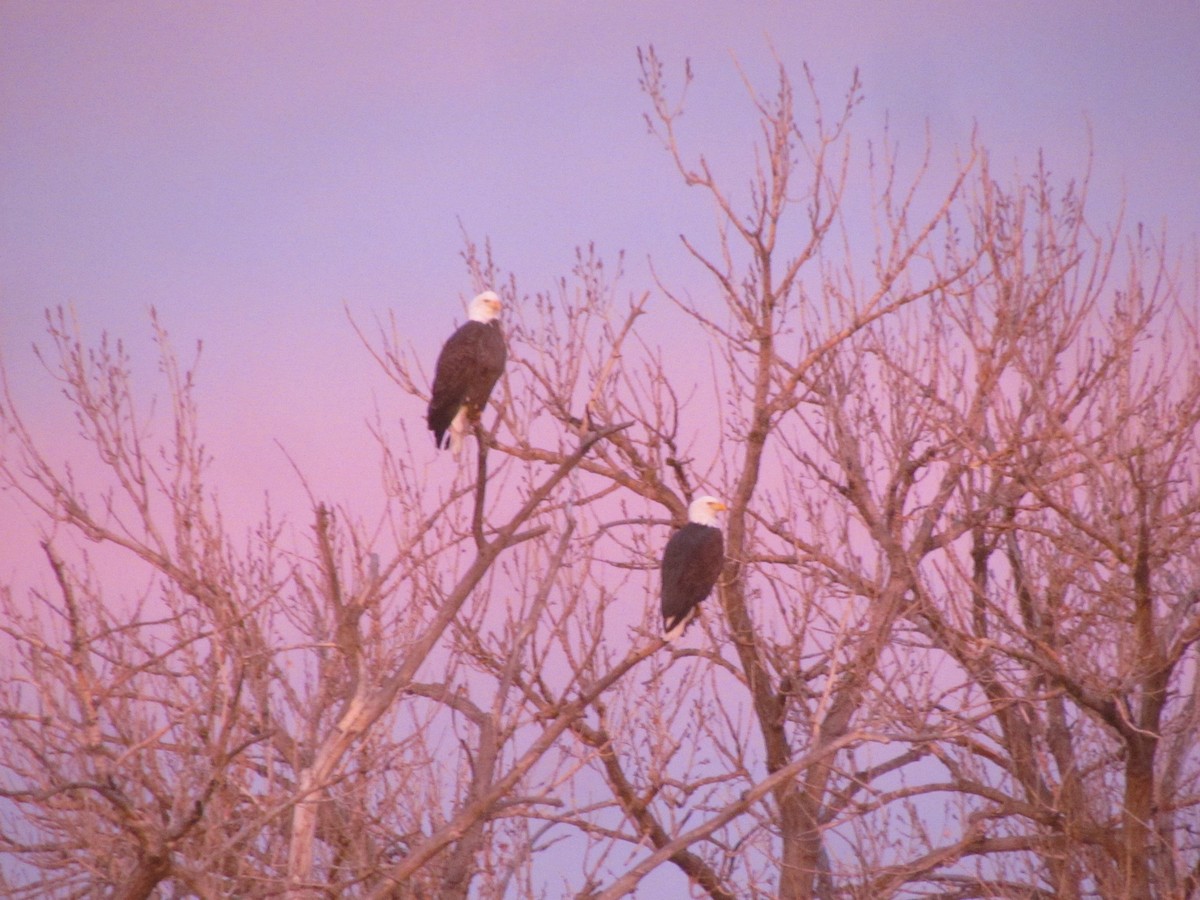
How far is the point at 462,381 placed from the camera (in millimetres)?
6410

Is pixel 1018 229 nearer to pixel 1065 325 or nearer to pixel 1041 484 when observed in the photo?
pixel 1065 325

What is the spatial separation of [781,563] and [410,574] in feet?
9.93

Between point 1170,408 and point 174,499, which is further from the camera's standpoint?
point 1170,408

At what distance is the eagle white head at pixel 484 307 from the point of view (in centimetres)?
684

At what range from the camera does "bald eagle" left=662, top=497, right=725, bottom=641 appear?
6.88 metres

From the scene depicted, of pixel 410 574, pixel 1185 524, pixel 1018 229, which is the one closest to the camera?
pixel 410 574

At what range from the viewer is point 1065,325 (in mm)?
6543

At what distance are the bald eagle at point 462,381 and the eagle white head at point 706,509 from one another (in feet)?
4.54

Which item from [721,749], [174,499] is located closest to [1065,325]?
[721,749]

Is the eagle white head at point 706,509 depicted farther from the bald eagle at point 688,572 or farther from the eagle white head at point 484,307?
the eagle white head at point 484,307

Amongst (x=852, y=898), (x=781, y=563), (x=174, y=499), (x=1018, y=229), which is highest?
(x=1018, y=229)

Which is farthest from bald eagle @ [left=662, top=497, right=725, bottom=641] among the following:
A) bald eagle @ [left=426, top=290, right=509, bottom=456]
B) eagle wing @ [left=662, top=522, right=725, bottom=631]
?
bald eagle @ [left=426, top=290, right=509, bottom=456]

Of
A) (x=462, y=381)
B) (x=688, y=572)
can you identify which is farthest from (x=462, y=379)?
(x=688, y=572)

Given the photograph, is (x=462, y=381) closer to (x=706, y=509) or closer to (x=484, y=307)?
(x=484, y=307)
